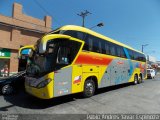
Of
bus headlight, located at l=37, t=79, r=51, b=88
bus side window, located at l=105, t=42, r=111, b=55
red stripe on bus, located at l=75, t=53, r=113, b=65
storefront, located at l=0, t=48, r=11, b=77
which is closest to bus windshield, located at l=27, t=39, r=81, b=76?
bus headlight, located at l=37, t=79, r=51, b=88

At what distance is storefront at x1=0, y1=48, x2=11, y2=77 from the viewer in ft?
63.1

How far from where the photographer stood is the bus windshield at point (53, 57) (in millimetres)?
6852

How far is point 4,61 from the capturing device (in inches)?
803

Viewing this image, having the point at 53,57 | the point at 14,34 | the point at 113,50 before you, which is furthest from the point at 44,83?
the point at 14,34

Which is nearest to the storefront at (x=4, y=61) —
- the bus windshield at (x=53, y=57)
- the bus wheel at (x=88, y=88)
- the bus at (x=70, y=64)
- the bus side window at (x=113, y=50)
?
the bus at (x=70, y=64)

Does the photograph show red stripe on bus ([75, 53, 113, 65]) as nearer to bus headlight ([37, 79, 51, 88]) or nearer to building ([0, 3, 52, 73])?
bus headlight ([37, 79, 51, 88])

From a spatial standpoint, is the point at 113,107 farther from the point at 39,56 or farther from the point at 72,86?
the point at 39,56

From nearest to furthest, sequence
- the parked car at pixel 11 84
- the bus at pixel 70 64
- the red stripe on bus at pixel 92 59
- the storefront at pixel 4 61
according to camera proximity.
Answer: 1. the bus at pixel 70 64
2. the red stripe on bus at pixel 92 59
3. the parked car at pixel 11 84
4. the storefront at pixel 4 61

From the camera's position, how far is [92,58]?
361 inches

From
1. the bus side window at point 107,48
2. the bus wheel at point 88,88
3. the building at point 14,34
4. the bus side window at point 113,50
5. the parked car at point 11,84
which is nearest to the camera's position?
the bus wheel at point 88,88

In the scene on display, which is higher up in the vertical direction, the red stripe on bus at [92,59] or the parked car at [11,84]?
the red stripe on bus at [92,59]

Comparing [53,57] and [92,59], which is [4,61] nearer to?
[92,59]

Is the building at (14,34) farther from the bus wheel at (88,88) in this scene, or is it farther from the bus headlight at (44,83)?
the bus headlight at (44,83)

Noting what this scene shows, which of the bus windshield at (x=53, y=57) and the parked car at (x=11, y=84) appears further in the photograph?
the parked car at (x=11, y=84)
